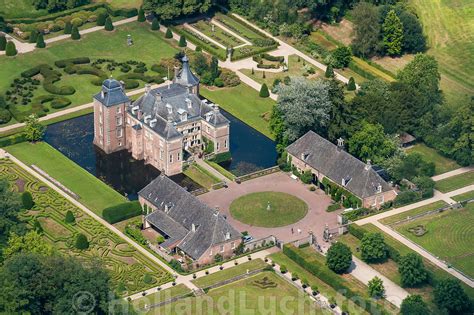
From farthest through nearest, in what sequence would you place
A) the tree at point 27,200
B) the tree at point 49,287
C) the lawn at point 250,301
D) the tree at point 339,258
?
the tree at point 27,200 < the tree at point 339,258 < the lawn at point 250,301 < the tree at point 49,287

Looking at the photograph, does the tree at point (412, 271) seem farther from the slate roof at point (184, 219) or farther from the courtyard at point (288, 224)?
the slate roof at point (184, 219)

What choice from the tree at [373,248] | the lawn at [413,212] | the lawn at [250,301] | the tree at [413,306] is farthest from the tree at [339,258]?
the lawn at [413,212]

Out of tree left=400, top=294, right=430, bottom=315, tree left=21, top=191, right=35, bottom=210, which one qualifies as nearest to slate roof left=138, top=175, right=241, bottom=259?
tree left=21, top=191, right=35, bottom=210

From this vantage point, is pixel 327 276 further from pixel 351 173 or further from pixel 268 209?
pixel 351 173

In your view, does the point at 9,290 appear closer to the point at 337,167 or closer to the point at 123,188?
the point at 123,188

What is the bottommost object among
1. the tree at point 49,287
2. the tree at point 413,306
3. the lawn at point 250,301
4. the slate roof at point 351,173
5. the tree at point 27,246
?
the lawn at point 250,301

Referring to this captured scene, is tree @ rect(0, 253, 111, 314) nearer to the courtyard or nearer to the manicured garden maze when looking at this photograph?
the manicured garden maze
